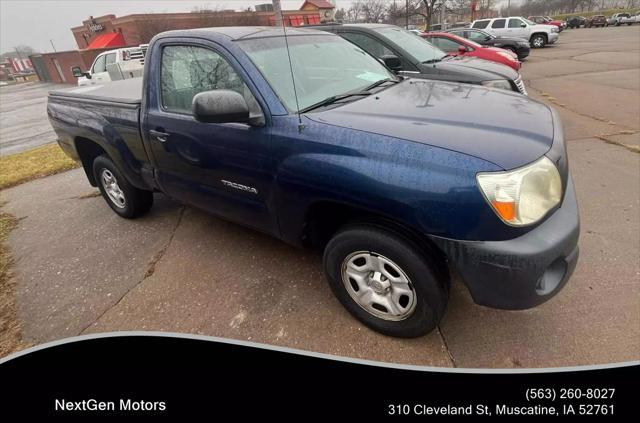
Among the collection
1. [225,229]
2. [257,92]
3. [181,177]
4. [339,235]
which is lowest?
[225,229]

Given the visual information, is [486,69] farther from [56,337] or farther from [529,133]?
[56,337]

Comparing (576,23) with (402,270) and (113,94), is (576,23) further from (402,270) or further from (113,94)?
(402,270)

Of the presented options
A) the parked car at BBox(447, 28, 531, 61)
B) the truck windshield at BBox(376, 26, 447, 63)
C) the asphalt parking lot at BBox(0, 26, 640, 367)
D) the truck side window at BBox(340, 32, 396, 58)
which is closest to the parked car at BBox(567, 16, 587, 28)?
the parked car at BBox(447, 28, 531, 61)

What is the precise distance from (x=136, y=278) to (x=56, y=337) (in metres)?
0.68

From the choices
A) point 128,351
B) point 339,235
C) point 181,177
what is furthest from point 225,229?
point 339,235

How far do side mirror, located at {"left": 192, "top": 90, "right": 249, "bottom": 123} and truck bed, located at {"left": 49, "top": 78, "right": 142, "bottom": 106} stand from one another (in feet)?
4.39

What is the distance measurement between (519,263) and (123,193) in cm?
373

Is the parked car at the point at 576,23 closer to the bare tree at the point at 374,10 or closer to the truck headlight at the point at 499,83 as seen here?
the bare tree at the point at 374,10

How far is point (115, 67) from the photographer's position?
539 inches

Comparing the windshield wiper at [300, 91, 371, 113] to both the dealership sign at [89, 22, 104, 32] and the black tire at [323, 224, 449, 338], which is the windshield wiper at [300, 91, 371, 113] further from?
the dealership sign at [89, 22, 104, 32]

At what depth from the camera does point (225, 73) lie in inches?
101

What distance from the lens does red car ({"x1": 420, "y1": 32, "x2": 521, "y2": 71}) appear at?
27.1 ft

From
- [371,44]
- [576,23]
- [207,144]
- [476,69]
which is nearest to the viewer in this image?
[207,144]

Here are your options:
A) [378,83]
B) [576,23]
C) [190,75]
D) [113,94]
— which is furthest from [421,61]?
[576,23]
